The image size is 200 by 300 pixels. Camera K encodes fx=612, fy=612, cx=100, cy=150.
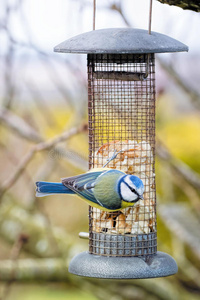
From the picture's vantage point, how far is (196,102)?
5492 millimetres

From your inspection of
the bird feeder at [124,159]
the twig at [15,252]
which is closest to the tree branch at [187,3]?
the bird feeder at [124,159]

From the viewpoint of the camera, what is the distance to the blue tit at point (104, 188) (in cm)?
338

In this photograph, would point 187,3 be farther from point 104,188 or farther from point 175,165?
point 175,165

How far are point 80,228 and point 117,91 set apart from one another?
466cm

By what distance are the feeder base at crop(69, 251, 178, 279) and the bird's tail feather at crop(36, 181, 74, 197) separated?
0.42m

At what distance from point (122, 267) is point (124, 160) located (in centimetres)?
66

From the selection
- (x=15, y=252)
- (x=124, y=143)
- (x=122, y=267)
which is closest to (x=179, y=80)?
(x=124, y=143)

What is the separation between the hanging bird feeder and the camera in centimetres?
346

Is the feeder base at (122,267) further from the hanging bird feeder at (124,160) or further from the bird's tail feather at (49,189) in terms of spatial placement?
the bird's tail feather at (49,189)

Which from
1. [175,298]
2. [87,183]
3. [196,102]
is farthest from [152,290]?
[87,183]

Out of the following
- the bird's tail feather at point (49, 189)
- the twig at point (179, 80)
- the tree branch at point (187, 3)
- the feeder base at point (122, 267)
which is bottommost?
the feeder base at point (122, 267)

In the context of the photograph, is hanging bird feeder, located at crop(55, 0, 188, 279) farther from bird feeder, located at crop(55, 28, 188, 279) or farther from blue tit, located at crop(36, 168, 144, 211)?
blue tit, located at crop(36, 168, 144, 211)

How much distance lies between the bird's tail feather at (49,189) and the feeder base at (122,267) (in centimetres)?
42

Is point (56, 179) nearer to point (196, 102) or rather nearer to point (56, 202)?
point (56, 202)
